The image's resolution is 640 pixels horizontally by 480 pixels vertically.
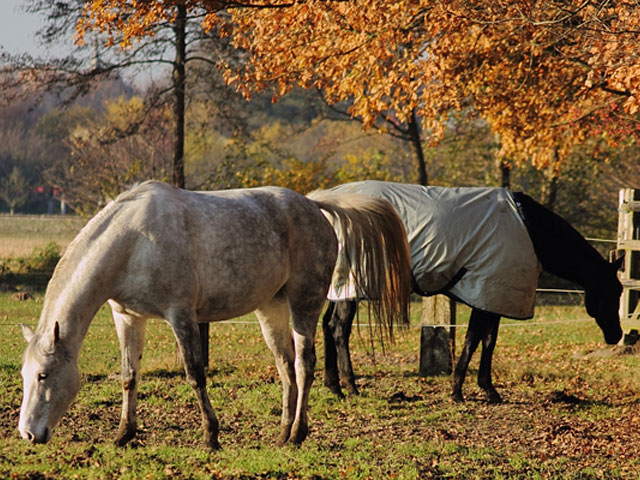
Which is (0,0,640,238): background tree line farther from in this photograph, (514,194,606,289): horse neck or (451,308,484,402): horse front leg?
(451,308,484,402): horse front leg

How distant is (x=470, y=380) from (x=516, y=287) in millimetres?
1318

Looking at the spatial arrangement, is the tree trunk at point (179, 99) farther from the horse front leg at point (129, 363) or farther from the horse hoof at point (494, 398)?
the horse front leg at point (129, 363)

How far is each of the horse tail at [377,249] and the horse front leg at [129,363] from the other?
172 cm

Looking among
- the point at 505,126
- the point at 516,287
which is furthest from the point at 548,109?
the point at 516,287

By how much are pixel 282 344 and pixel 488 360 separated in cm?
242

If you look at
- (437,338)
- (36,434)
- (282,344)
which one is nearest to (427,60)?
(437,338)

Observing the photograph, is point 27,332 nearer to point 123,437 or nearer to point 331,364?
point 123,437

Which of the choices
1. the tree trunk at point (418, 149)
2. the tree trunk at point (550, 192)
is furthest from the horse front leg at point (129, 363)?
the tree trunk at point (550, 192)

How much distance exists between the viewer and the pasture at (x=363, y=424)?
482 cm

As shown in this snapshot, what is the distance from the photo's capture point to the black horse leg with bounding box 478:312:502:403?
7.10 m

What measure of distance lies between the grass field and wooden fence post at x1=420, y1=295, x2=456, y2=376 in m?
0.21

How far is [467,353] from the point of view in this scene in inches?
285

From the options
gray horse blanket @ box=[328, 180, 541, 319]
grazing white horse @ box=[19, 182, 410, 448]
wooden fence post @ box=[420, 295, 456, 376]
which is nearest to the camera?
grazing white horse @ box=[19, 182, 410, 448]

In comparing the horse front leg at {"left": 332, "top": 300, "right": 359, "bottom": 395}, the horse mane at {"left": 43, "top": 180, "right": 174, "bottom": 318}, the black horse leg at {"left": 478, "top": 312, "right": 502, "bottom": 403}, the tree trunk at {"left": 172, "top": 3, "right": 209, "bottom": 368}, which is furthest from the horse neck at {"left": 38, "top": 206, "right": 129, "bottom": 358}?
the tree trunk at {"left": 172, "top": 3, "right": 209, "bottom": 368}
